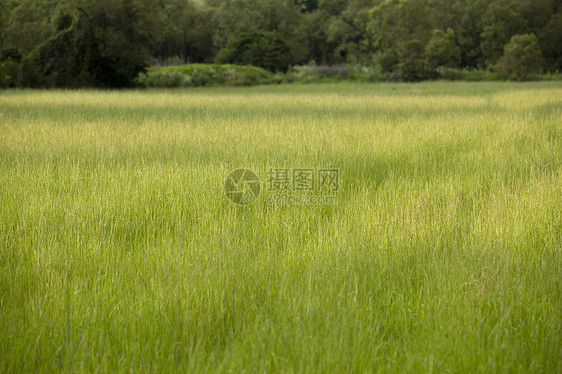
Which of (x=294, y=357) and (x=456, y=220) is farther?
(x=456, y=220)

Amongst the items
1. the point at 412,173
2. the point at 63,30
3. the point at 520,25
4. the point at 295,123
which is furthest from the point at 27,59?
the point at 520,25

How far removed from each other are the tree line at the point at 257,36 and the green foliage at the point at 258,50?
0.27 feet

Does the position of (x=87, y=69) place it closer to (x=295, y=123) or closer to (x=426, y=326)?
(x=295, y=123)

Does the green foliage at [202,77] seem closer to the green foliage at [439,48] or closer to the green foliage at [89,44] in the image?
the green foliage at [89,44]

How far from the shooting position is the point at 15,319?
215 cm

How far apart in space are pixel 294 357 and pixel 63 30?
27.0 m

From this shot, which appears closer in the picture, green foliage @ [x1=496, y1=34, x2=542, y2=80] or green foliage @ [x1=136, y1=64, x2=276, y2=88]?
green foliage @ [x1=136, y1=64, x2=276, y2=88]

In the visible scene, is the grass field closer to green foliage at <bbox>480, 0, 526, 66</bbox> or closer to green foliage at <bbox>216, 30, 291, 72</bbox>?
green foliage at <bbox>216, 30, 291, 72</bbox>

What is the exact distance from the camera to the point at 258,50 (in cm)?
3572

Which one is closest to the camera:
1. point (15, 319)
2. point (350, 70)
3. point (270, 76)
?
point (15, 319)

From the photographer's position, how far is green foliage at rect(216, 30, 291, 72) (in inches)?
1408

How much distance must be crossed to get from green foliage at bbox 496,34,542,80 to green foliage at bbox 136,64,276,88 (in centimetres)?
1801

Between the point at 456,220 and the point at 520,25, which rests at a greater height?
the point at 520,25

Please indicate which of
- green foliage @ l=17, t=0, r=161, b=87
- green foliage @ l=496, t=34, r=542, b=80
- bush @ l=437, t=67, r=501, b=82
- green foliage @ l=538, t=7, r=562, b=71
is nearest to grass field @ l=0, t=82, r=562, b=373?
green foliage @ l=17, t=0, r=161, b=87
